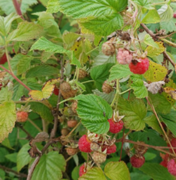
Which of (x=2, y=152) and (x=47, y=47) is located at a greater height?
(x=47, y=47)

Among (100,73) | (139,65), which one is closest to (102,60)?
(100,73)

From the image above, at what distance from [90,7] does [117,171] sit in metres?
0.41

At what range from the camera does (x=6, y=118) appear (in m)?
0.66

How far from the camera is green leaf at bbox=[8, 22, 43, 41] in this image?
0.73 metres

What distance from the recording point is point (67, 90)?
2.24 feet

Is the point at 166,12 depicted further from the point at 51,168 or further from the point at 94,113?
the point at 51,168

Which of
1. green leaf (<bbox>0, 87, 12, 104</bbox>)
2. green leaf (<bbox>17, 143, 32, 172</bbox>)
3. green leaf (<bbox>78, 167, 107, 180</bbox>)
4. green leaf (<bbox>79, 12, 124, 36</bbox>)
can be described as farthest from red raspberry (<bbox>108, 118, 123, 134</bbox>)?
green leaf (<bbox>17, 143, 32, 172</bbox>)

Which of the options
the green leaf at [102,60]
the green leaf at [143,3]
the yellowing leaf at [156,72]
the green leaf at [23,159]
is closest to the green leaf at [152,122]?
the yellowing leaf at [156,72]

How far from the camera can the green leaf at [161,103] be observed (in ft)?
2.21

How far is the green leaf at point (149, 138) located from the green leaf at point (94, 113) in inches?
14.0

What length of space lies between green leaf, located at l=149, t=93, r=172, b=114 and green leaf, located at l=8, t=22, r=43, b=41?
1.32ft

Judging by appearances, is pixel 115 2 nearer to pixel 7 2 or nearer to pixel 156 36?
pixel 156 36

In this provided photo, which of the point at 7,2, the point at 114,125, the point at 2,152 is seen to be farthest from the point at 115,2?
the point at 2,152

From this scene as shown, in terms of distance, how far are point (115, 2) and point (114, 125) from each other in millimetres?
275
